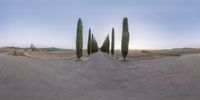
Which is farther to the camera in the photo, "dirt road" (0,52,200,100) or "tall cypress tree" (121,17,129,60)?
"tall cypress tree" (121,17,129,60)

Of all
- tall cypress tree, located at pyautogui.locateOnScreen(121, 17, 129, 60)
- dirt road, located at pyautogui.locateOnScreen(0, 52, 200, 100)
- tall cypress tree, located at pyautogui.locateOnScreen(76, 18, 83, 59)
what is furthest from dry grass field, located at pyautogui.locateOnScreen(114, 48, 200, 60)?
dirt road, located at pyautogui.locateOnScreen(0, 52, 200, 100)

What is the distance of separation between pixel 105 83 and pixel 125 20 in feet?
91.3

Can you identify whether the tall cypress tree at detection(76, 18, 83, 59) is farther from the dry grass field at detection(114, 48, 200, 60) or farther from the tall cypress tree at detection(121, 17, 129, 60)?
the dry grass field at detection(114, 48, 200, 60)

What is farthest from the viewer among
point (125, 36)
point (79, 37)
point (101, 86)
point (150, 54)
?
point (150, 54)

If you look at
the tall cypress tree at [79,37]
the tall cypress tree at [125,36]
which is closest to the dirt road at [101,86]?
the tall cypress tree at [125,36]

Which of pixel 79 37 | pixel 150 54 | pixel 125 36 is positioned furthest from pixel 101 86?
pixel 150 54

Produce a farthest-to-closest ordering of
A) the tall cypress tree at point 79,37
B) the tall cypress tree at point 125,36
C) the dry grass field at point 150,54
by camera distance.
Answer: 1. the dry grass field at point 150,54
2. the tall cypress tree at point 79,37
3. the tall cypress tree at point 125,36

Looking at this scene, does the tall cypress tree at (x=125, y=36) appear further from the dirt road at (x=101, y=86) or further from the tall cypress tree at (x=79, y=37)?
the dirt road at (x=101, y=86)

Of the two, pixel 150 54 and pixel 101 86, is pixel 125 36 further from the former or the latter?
pixel 101 86

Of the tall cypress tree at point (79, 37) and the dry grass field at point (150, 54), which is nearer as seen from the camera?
the tall cypress tree at point (79, 37)

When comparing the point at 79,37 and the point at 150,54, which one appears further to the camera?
the point at 150,54

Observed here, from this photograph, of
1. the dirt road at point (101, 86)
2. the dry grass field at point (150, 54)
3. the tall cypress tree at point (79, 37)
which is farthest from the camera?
the dry grass field at point (150, 54)

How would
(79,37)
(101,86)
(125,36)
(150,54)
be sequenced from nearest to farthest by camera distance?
(101,86)
(125,36)
(79,37)
(150,54)

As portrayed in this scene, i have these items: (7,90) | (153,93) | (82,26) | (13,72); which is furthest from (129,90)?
(82,26)
